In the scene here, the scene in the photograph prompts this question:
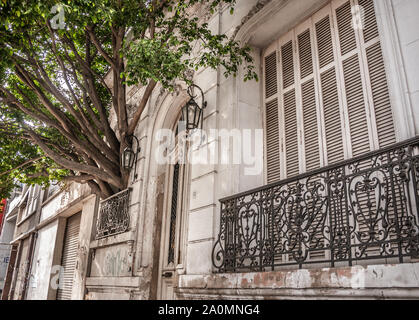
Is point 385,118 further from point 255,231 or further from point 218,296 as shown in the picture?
point 218,296

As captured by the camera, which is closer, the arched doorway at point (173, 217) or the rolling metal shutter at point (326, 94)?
the rolling metal shutter at point (326, 94)

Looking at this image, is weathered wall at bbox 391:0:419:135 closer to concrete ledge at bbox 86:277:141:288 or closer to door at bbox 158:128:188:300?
door at bbox 158:128:188:300

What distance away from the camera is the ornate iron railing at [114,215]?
888cm

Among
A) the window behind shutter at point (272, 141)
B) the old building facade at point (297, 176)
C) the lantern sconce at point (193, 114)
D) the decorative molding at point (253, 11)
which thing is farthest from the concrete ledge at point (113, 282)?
the decorative molding at point (253, 11)

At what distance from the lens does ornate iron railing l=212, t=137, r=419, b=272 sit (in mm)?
3717

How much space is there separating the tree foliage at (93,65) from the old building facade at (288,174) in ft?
1.78

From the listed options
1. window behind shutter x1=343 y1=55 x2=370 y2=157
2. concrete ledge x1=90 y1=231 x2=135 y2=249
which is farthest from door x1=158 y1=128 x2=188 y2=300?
window behind shutter x1=343 y1=55 x2=370 y2=157

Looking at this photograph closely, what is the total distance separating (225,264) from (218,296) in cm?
45

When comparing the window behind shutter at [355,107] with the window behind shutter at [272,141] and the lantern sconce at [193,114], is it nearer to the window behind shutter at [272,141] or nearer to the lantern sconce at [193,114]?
the window behind shutter at [272,141]

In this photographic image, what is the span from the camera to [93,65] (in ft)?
36.5

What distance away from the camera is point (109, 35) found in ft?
31.0

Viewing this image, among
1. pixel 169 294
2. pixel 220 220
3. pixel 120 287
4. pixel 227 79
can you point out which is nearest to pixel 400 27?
pixel 227 79

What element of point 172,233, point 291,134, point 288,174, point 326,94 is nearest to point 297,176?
point 288,174

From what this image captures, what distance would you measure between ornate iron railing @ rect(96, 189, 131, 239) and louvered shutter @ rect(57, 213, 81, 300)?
3.64 m
